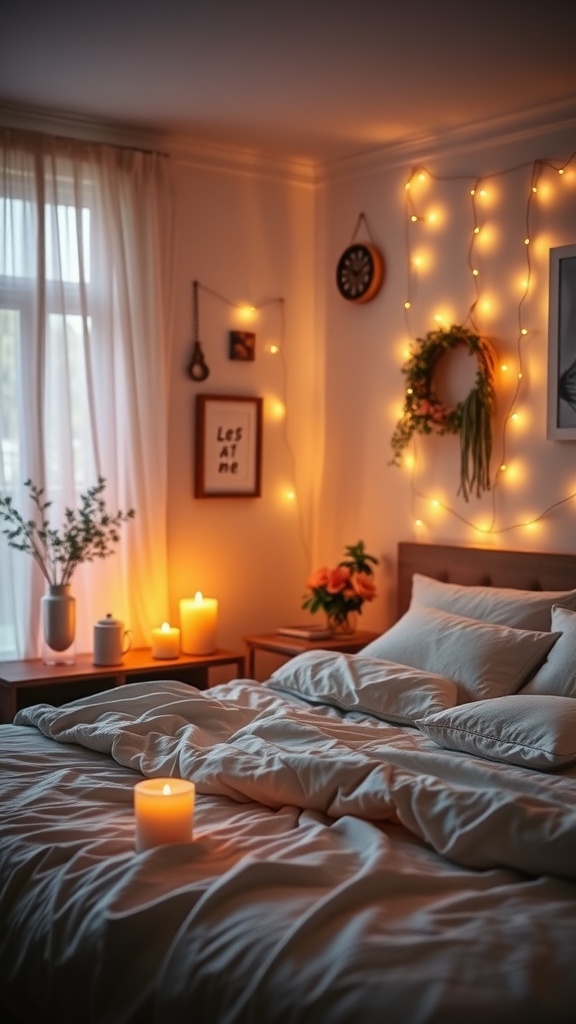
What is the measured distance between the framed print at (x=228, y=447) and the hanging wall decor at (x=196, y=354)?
90 millimetres

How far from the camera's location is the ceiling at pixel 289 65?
3145 millimetres

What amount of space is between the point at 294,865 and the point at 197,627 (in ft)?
7.70

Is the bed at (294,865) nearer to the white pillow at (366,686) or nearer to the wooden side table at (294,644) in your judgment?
the white pillow at (366,686)

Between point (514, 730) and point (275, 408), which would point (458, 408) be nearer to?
point (275, 408)

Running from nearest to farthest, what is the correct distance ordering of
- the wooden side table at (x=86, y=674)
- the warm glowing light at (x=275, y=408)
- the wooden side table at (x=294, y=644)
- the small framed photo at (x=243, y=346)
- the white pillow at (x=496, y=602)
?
the white pillow at (x=496, y=602) < the wooden side table at (x=86, y=674) < the wooden side table at (x=294, y=644) < the small framed photo at (x=243, y=346) < the warm glowing light at (x=275, y=408)

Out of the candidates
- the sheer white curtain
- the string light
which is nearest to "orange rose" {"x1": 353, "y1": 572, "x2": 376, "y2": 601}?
the string light

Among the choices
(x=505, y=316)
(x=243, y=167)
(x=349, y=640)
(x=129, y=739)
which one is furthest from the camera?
(x=243, y=167)

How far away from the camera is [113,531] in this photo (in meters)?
4.12

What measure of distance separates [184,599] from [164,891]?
8.58ft

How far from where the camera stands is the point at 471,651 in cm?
340

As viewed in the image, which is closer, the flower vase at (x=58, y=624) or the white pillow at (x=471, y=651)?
the white pillow at (x=471, y=651)

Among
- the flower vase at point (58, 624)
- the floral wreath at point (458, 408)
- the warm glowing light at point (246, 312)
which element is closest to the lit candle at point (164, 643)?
the flower vase at point (58, 624)

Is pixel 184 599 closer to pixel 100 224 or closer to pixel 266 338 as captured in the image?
pixel 266 338

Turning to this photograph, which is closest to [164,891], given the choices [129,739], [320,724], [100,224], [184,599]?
[129,739]
